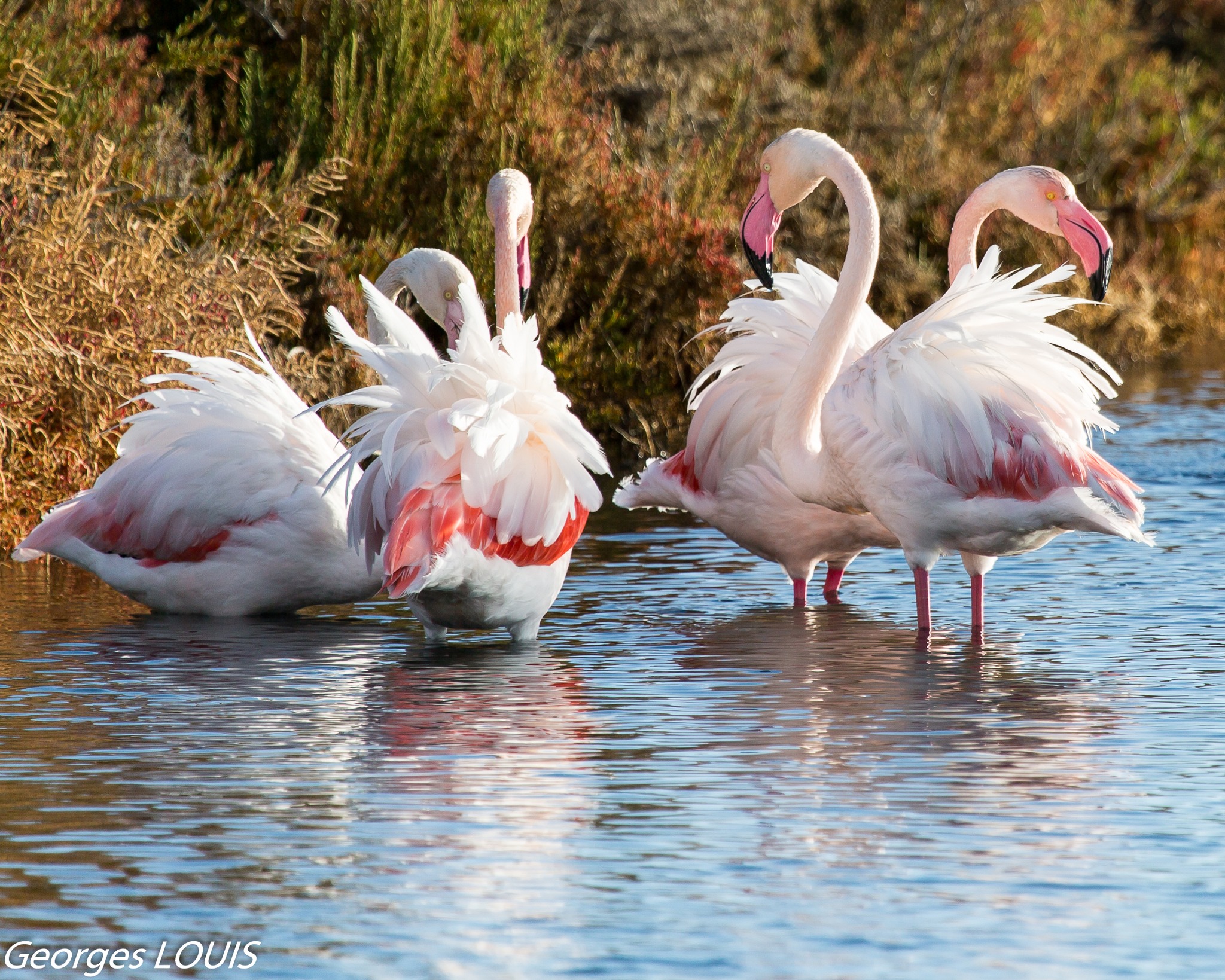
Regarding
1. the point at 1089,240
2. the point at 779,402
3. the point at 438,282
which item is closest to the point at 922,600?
the point at 779,402

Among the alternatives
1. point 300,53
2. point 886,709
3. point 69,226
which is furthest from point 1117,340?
point 886,709

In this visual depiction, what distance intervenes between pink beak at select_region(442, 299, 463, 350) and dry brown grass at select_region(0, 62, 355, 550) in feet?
4.30

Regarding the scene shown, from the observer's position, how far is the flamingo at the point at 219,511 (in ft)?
20.3

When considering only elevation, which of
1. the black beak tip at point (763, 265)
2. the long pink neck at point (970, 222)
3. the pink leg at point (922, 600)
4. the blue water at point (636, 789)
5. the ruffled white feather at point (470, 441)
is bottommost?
the blue water at point (636, 789)

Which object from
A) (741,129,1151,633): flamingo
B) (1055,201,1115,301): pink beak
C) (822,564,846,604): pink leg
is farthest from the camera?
(822,564,846,604): pink leg

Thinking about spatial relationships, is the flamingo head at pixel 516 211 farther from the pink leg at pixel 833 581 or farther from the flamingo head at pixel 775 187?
the pink leg at pixel 833 581

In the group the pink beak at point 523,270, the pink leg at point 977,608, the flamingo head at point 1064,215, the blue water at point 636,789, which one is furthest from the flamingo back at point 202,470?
the flamingo head at point 1064,215

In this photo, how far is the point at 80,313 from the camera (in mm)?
7926

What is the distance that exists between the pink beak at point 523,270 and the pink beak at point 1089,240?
198 cm

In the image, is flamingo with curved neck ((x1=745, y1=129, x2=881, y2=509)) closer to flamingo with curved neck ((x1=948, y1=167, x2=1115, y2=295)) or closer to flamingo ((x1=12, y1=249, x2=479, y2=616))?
flamingo with curved neck ((x1=948, y1=167, x2=1115, y2=295))

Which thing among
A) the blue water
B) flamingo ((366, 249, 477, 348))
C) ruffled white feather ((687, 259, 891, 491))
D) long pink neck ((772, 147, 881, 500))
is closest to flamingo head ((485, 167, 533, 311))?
flamingo ((366, 249, 477, 348))

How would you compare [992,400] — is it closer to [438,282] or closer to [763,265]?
[763,265]

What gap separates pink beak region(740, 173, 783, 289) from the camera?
6613 mm

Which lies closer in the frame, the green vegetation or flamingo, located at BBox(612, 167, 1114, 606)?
flamingo, located at BBox(612, 167, 1114, 606)
